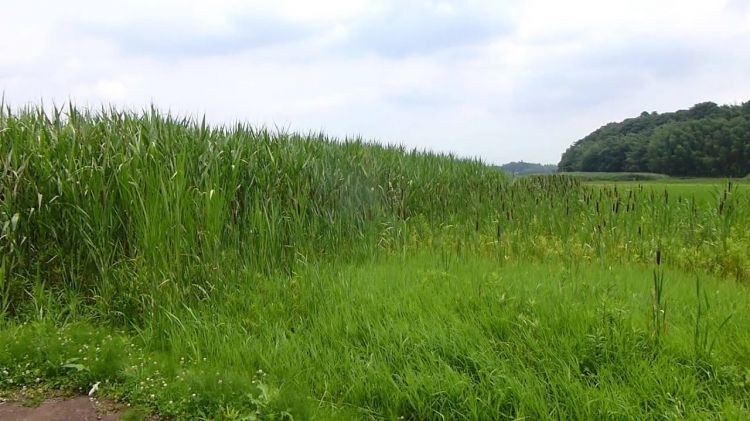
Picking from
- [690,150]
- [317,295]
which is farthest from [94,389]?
[690,150]

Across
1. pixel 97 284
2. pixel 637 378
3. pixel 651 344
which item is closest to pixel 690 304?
pixel 651 344

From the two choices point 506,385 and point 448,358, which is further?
point 448,358

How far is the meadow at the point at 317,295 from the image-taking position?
2.55 meters

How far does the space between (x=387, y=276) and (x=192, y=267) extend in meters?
1.90

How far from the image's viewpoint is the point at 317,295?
12.8 feet

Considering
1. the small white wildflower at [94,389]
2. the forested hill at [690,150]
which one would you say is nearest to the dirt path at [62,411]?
the small white wildflower at [94,389]

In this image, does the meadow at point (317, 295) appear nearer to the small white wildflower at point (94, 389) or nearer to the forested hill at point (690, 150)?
the small white wildflower at point (94, 389)

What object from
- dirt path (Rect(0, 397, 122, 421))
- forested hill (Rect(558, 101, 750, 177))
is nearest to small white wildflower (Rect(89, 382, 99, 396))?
dirt path (Rect(0, 397, 122, 421))

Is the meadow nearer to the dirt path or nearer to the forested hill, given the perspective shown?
the dirt path

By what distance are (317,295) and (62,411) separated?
195 centimetres

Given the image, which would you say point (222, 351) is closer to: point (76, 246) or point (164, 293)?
point (164, 293)

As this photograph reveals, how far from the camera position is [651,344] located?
8.90ft

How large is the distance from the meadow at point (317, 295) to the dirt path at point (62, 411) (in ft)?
0.37

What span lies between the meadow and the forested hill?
1521 inches
